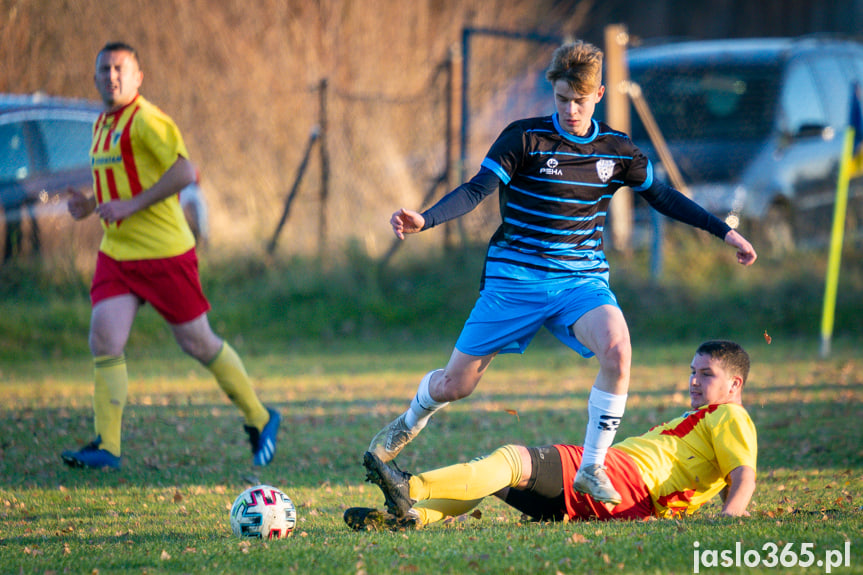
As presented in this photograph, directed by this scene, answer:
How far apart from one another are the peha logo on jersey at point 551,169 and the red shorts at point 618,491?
1274mm

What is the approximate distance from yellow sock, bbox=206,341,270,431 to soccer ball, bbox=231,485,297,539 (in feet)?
6.21

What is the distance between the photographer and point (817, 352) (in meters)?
10.5

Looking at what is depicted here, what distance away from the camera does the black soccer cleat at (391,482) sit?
392cm

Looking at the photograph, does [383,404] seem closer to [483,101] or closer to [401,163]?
[401,163]

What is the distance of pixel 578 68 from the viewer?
4.21 metres

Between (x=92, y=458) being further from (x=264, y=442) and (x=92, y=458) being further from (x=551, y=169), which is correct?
(x=551, y=169)

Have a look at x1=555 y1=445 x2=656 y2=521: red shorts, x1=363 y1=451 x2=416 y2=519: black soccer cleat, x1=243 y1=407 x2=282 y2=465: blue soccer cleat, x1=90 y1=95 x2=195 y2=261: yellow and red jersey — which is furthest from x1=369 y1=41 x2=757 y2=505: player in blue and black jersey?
x1=90 y1=95 x2=195 y2=261: yellow and red jersey

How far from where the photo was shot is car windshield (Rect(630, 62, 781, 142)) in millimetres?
11797

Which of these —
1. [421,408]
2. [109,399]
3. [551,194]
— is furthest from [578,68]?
[109,399]

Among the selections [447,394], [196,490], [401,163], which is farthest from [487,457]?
[401,163]

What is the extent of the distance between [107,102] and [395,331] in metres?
6.87

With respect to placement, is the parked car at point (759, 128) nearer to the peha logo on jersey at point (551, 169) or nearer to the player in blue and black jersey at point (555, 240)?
the player in blue and black jersey at point (555, 240)

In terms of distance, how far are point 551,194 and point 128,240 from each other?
9.21ft

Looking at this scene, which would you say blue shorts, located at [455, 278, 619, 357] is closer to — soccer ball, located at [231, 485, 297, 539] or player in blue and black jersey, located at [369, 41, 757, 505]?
player in blue and black jersey, located at [369, 41, 757, 505]
